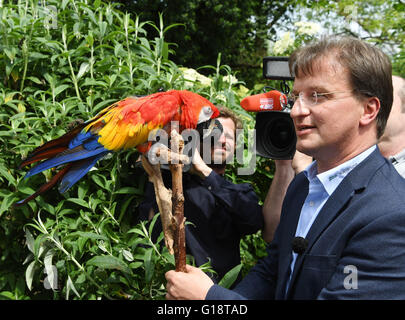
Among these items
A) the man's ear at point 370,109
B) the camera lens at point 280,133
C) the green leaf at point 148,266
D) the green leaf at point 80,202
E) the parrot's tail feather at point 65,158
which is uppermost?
the man's ear at point 370,109

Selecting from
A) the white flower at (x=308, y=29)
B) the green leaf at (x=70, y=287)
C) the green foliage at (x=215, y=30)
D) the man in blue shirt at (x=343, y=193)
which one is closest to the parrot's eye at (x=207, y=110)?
the man in blue shirt at (x=343, y=193)

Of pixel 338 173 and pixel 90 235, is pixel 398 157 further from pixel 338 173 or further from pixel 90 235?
pixel 90 235

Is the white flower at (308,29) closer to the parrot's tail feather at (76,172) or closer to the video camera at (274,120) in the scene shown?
the video camera at (274,120)

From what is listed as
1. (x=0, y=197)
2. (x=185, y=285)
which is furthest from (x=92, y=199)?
(x=185, y=285)

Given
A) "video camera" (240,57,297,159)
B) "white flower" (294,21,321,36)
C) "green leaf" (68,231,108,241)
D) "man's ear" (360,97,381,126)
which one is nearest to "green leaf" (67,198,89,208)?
"green leaf" (68,231,108,241)

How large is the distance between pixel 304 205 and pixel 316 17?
723cm

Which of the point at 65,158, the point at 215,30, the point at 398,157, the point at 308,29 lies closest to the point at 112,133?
the point at 65,158

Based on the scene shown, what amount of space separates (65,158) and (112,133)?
0.68ft

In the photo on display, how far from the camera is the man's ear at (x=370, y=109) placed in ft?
3.37

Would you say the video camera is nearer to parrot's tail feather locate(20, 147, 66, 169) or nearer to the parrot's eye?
the parrot's eye

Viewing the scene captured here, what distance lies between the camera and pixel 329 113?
3.34 ft

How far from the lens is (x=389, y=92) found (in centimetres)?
105

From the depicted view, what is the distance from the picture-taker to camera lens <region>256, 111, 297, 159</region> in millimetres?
1507
